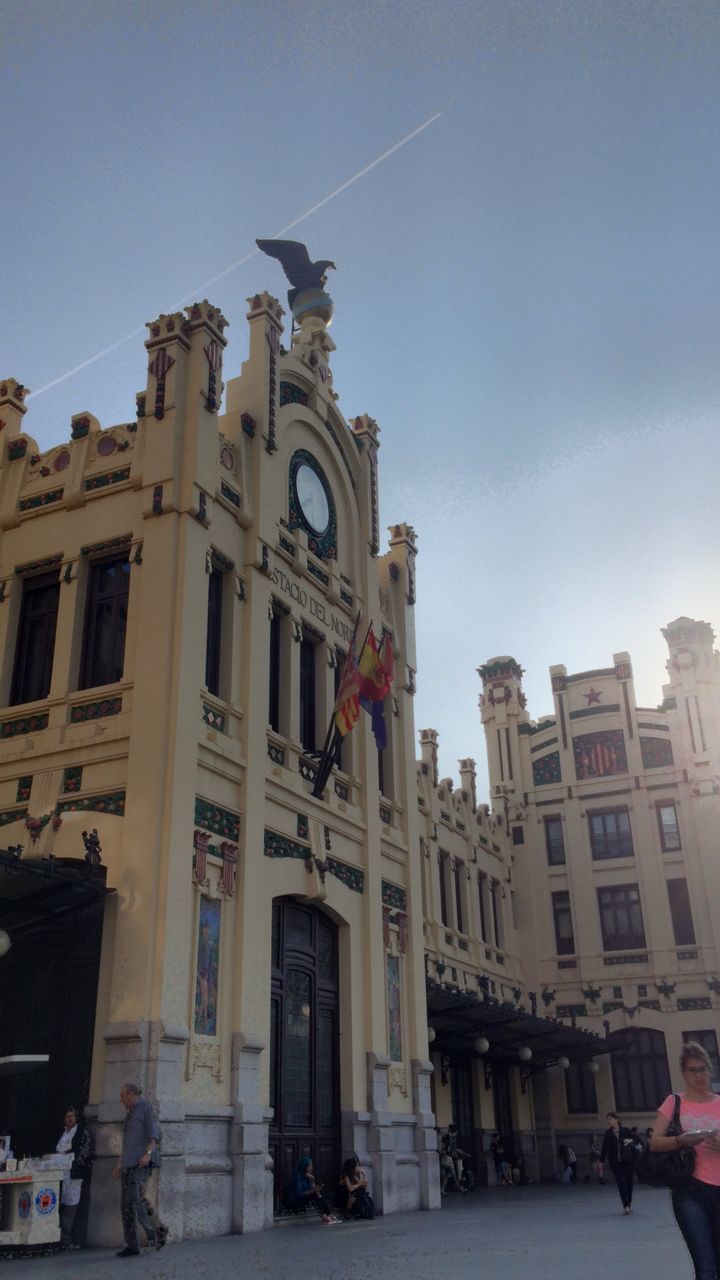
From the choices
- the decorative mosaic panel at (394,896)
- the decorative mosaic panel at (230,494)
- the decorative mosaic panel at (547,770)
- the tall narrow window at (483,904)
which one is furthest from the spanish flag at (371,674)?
the decorative mosaic panel at (547,770)

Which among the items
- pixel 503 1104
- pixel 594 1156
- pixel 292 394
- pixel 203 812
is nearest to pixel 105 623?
pixel 203 812

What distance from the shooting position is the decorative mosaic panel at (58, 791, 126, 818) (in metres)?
14.7

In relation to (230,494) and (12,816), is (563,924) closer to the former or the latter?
(230,494)

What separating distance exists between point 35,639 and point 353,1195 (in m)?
9.54

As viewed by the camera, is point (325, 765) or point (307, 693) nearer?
point (325, 765)

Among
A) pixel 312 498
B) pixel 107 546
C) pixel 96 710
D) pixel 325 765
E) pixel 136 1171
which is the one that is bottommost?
pixel 136 1171

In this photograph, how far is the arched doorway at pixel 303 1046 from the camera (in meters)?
16.5

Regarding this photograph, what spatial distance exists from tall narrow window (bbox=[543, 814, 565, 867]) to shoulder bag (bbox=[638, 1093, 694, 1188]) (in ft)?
108

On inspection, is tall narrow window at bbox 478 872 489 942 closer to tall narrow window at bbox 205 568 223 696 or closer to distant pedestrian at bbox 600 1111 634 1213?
distant pedestrian at bbox 600 1111 634 1213

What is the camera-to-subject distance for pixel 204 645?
15922 millimetres

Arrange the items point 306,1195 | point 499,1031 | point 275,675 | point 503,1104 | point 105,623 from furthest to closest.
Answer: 1. point 503,1104
2. point 499,1031
3. point 275,675
4. point 105,623
5. point 306,1195

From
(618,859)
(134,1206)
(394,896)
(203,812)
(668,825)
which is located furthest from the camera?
(618,859)

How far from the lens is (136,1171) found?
11539mm

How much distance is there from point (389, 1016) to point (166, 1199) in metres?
7.94
